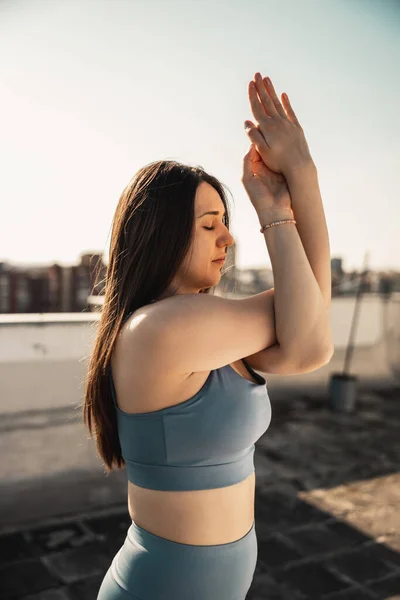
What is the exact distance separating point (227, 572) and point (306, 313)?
0.52 meters

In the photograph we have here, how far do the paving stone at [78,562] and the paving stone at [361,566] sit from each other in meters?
1.19

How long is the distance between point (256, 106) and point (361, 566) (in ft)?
8.87

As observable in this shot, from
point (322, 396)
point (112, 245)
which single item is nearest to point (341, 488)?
point (322, 396)

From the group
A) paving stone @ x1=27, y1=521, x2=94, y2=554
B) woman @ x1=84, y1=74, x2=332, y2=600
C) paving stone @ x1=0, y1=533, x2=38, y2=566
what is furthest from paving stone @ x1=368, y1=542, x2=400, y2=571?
woman @ x1=84, y1=74, x2=332, y2=600

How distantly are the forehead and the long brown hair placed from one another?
12 millimetres

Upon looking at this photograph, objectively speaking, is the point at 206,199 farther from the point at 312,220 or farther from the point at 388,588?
the point at 388,588

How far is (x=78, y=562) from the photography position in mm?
2924

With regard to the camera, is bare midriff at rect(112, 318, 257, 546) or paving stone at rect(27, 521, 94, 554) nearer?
bare midriff at rect(112, 318, 257, 546)

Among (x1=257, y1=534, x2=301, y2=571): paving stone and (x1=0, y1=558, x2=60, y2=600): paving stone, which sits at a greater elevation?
(x1=0, y1=558, x2=60, y2=600): paving stone

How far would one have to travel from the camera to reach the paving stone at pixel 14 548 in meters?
2.95

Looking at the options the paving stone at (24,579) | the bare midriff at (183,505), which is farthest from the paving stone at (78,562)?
the bare midriff at (183,505)

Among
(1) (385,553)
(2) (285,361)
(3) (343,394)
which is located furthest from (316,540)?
(3) (343,394)

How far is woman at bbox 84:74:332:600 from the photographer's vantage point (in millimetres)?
980

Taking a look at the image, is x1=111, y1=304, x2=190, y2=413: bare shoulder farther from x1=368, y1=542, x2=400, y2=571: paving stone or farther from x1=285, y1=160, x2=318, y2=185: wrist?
x1=368, y1=542, x2=400, y2=571: paving stone
